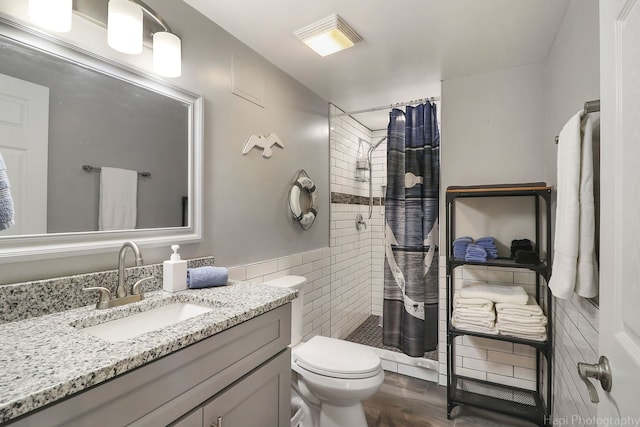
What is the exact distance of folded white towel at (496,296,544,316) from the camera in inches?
70.2

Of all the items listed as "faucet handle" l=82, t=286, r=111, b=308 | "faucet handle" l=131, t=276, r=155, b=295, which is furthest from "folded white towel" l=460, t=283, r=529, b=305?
"faucet handle" l=82, t=286, r=111, b=308

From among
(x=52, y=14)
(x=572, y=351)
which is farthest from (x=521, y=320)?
(x=52, y=14)

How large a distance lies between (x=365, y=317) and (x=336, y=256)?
3.61ft

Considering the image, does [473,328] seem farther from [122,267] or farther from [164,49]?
[164,49]

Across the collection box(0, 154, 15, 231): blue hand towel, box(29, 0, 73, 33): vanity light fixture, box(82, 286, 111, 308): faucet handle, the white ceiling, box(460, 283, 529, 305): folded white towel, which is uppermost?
the white ceiling

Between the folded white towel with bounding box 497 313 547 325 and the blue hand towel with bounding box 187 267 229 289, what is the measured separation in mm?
1621

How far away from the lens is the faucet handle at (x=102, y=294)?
41.4 inches

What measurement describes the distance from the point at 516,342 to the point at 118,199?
7.19ft

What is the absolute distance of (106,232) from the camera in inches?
46.3

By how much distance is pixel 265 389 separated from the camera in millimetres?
1132

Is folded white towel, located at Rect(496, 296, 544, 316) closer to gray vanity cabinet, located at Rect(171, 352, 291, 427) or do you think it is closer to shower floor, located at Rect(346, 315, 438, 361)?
shower floor, located at Rect(346, 315, 438, 361)

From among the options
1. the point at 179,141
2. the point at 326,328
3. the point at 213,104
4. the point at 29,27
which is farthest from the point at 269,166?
the point at 326,328

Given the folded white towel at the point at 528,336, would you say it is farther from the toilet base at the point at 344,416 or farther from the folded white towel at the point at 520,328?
the toilet base at the point at 344,416

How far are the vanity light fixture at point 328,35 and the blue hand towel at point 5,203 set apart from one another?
4.68ft
